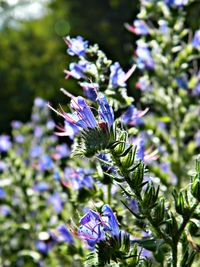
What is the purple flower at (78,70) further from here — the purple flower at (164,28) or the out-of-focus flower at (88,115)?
the purple flower at (164,28)

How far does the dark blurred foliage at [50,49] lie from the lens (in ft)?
27.3

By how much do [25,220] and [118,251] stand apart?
1733 millimetres

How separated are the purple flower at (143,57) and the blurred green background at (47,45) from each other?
5026 mm

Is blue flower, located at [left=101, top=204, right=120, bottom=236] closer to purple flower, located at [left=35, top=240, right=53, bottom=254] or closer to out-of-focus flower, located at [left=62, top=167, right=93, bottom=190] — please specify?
out-of-focus flower, located at [left=62, top=167, right=93, bottom=190]

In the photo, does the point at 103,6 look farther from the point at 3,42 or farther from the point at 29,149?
the point at 29,149

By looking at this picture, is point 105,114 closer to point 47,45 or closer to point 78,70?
point 78,70

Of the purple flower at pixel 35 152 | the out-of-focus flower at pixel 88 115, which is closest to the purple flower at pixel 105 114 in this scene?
the out-of-focus flower at pixel 88 115

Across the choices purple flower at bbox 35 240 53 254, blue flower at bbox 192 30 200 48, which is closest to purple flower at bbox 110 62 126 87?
blue flower at bbox 192 30 200 48

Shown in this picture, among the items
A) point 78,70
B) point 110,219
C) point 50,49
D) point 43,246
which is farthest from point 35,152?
point 50,49

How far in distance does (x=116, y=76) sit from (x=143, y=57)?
796mm

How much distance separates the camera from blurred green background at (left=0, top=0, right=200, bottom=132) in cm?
830

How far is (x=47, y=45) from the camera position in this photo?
9.51 metres

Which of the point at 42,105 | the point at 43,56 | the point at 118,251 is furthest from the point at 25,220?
the point at 43,56

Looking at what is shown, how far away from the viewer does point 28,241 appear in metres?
3.08
